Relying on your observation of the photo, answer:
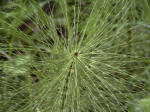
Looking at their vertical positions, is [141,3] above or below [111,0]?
above

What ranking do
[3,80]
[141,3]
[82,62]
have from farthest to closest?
[141,3]
[3,80]
[82,62]

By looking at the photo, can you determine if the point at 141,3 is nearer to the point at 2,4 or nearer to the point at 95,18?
the point at 95,18

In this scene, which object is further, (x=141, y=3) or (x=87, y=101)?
(x=141, y=3)

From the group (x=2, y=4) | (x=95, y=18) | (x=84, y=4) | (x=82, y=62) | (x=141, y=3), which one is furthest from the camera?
(x=84, y=4)

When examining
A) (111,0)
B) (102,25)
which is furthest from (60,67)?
(111,0)

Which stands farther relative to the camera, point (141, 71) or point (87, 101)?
point (141, 71)

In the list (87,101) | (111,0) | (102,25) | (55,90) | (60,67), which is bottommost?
(87,101)

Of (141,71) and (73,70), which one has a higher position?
(73,70)

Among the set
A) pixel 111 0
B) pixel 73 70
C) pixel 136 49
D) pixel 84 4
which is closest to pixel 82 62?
pixel 73 70

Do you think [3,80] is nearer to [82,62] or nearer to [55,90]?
[55,90]
